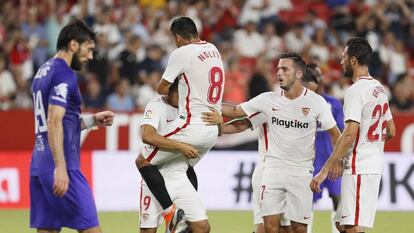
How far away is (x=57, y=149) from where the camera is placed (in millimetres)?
7551

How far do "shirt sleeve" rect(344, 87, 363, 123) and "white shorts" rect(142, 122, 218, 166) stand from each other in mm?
1255

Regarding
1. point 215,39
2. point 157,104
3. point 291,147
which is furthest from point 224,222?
point 215,39

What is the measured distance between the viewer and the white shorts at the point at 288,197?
9398 millimetres

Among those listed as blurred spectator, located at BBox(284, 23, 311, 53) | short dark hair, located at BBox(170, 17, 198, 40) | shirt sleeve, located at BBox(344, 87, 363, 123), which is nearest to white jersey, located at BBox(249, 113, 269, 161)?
shirt sleeve, located at BBox(344, 87, 363, 123)

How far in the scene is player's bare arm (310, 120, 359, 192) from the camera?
29.0 feet

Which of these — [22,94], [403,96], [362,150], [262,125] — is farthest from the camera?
[403,96]

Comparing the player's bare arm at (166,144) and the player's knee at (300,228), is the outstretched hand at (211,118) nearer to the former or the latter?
the player's bare arm at (166,144)

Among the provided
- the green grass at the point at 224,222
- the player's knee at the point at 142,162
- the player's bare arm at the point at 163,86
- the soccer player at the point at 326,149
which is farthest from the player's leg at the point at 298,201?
the green grass at the point at 224,222

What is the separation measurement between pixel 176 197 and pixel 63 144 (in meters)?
1.66

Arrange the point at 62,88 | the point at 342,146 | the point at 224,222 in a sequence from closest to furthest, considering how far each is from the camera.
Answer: the point at 62,88
the point at 342,146
the point at 224,222

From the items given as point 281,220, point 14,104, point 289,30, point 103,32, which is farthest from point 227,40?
point 281,220

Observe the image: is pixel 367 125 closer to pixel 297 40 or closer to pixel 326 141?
pixel 326 141

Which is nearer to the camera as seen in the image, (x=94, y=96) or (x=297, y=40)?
(x=94, y=96)

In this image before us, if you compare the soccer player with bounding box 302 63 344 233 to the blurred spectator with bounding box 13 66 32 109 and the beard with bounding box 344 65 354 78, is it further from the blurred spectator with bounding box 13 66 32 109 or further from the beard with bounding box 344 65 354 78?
the blurred spectator with bounding box 13 66 32 109
